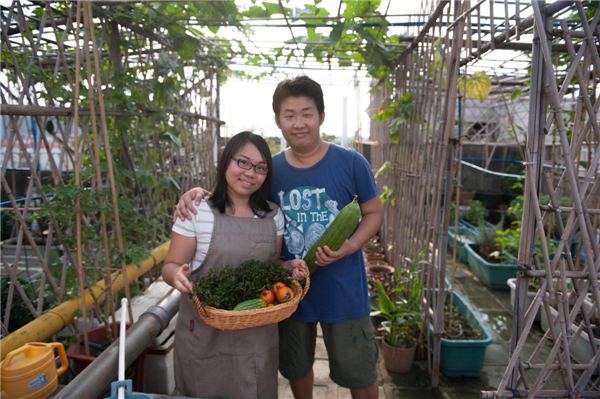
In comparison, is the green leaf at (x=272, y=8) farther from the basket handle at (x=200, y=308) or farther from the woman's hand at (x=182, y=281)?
the basket handle at (x=200, y=308)

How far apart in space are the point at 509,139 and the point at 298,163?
1155 cm

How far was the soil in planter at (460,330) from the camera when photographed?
324 cm

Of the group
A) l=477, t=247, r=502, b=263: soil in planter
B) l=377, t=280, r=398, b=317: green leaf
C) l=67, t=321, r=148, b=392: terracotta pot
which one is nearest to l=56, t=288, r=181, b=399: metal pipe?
l=67, t=321, r=148, b=392: terracotta pot

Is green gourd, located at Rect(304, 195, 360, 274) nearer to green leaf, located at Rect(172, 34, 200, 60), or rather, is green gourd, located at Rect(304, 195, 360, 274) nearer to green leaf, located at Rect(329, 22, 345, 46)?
green leaf, located at Rect(329, 22, 345, 46)

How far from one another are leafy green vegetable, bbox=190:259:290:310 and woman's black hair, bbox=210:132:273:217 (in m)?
0.33

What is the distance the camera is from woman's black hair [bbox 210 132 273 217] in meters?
1.94

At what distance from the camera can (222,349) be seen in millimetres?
1903

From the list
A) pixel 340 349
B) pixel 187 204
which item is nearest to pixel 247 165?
pixel 187 204

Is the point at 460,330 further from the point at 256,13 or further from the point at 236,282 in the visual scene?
the point at 256,13

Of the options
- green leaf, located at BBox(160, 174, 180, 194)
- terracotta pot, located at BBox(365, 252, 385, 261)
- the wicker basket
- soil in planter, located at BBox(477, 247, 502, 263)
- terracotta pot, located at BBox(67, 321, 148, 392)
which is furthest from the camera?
terracotta pot, located at BBox(365, 252, 385, 261)

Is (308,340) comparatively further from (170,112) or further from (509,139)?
(509,139)

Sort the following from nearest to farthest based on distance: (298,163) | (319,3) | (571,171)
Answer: (571,171)
(298,163)
(319,3)

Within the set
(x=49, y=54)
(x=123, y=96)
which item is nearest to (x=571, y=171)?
(x=123, y=96)

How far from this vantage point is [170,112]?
395 centimetres
